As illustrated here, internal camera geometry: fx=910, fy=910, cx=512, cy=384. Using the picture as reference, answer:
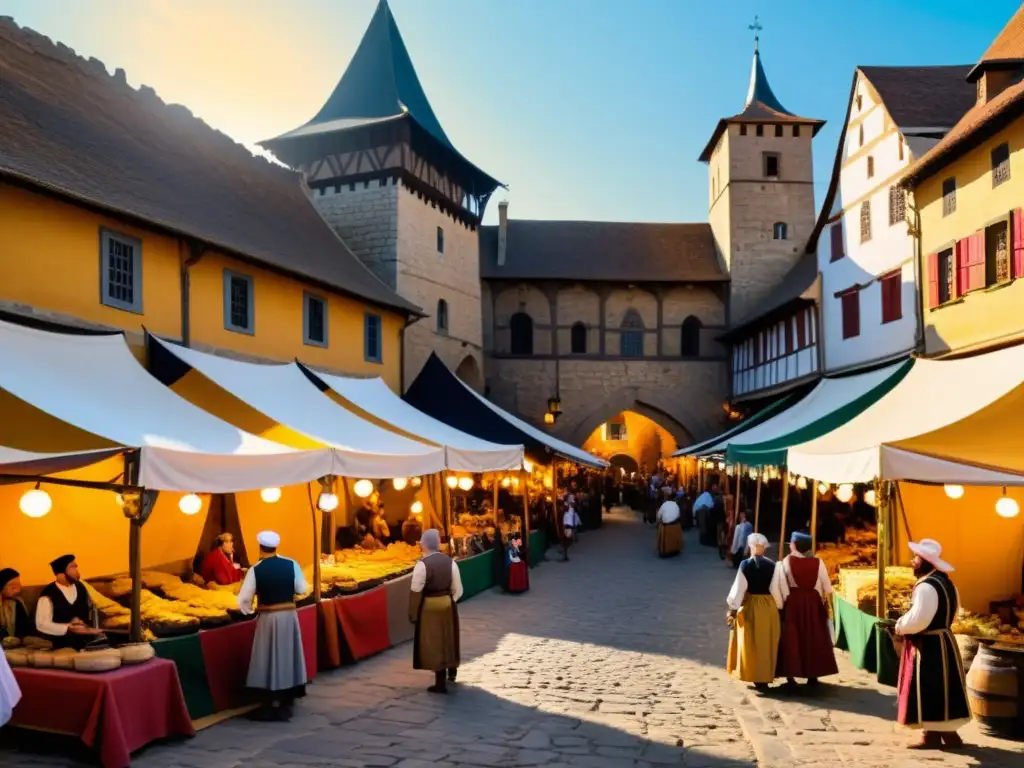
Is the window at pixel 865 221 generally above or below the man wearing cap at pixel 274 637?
above

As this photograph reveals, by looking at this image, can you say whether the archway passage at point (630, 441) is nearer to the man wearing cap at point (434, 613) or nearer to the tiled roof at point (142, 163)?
the tiled roof at point (142, 163)

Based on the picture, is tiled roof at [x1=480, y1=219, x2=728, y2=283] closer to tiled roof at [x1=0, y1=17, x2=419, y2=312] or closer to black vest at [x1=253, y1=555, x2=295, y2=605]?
tiled roof at [x1=0, y1=17, x2=419, y2=312]

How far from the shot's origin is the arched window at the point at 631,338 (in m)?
32.8

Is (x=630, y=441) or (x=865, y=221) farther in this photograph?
(x=630, y=441)

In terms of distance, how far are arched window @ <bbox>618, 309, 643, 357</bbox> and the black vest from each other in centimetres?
2553

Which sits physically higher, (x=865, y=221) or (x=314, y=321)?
(x=865, y=221)

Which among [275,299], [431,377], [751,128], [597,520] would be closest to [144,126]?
[275,299]

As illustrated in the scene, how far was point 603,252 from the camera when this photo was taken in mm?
34125

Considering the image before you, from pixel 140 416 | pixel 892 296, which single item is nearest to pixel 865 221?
pixel 892 296

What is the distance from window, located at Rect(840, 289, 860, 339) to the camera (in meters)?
20.2

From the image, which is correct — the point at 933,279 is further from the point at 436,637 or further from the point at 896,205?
the point at 436,637

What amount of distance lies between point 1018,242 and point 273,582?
11474 mm

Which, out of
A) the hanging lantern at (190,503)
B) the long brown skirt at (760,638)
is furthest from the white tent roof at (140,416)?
the long brown skirt at (760,638)

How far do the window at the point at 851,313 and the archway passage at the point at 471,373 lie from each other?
11797 mm
